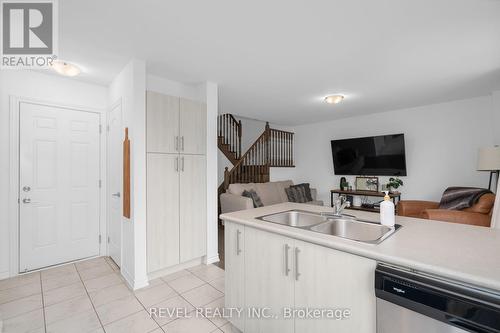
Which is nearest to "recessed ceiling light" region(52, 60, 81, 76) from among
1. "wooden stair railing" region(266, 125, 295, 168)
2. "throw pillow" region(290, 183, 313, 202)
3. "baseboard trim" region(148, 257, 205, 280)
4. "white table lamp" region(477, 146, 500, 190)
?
"baseboard trim" region(148, 257, 205, 280)

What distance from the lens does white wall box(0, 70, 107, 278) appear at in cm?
254

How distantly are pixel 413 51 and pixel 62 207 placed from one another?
14.8 feet

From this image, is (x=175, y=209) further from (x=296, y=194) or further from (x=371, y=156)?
(x=371, y=156)

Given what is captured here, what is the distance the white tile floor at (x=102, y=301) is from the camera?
5.98 ft

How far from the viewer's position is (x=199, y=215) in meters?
3.00

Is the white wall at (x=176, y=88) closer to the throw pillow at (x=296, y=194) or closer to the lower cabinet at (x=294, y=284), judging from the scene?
the lower cabinet at (x=294, y=284)

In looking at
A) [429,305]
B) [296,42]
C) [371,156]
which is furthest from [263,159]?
[429,305]

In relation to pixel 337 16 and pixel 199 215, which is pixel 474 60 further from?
pixel 199 215

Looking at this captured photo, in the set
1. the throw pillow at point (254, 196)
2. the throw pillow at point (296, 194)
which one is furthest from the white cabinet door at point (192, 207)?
the throw pillow at point (296, 194)

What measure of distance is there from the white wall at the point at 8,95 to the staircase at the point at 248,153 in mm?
2904

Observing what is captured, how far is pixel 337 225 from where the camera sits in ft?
5.68

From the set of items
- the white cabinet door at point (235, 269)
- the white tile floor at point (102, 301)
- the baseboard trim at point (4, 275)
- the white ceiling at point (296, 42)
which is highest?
the white ceiling at point (296, 42)

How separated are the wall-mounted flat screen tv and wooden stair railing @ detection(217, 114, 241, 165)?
2.40 m

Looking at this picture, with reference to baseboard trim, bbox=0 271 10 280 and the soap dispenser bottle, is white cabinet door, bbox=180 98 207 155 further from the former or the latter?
baseboard trim, bbox=0 271 10 280
